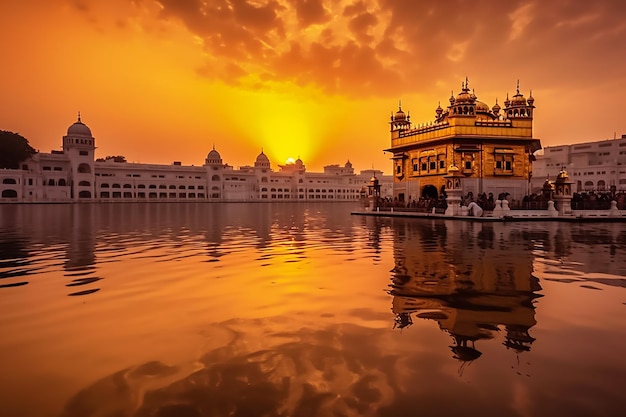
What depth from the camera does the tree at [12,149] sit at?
83.8 meters

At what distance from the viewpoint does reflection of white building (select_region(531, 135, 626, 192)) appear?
258 ft

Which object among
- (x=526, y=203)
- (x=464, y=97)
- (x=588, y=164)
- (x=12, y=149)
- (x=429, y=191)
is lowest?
(x=526, y=203)

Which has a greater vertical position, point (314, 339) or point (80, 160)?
point (80, 160)

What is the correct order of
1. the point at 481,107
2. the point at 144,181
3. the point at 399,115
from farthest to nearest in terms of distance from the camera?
the point at 144,181 → the point at 399,115 → the point at 481,107

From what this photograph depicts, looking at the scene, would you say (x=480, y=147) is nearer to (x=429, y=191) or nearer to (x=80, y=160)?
(x=429, y=191)

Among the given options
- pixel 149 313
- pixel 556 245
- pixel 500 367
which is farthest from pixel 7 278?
pixel 556 245

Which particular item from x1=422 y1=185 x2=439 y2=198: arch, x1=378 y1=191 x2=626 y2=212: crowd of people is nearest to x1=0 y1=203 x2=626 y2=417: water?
x1=378 y1=191 x2=626 y2=212: crowd of people

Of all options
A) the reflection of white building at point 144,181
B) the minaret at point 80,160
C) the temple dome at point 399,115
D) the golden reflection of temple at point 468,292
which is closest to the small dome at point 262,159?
the reflection of white building at point 144,181

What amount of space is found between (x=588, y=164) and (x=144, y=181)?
106416 mm

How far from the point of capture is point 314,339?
16.8ft

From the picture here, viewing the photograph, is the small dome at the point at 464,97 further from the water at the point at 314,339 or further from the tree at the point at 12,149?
the tree at the point at 12,149

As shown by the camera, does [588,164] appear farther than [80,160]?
No

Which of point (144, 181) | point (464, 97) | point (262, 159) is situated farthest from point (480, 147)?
point (262, 159)

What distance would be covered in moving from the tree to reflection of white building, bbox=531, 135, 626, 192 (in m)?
109
